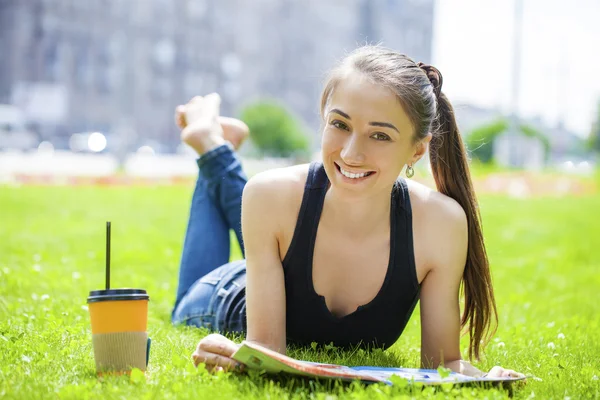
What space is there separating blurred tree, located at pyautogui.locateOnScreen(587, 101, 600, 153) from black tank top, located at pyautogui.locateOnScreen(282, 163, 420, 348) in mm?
54643

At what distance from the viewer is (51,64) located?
50.5 meters

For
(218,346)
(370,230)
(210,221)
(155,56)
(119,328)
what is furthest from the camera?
(155,56)

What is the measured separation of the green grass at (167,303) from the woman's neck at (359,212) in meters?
0.50

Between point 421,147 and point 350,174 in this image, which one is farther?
point 421,147

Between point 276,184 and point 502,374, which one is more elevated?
point 276,184

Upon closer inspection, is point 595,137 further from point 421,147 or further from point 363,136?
point 363,136

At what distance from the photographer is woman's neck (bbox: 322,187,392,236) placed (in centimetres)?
288

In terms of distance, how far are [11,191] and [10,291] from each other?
697 centimetres

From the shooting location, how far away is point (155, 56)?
179ft

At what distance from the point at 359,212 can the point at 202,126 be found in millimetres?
1432

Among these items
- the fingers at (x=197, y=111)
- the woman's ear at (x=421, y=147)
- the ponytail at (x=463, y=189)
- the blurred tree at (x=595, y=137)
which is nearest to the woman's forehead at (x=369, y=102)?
the woman's ear at (x=421, y=147)

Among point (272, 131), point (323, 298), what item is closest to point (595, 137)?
point (272, 131)

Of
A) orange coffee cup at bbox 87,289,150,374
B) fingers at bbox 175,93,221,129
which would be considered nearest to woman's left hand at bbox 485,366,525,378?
orange coffee cup at bbox 87,289,150,374

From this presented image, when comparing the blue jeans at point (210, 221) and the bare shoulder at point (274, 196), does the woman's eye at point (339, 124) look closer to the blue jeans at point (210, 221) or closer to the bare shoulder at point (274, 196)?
the bare shoulder at point (274, 196)
